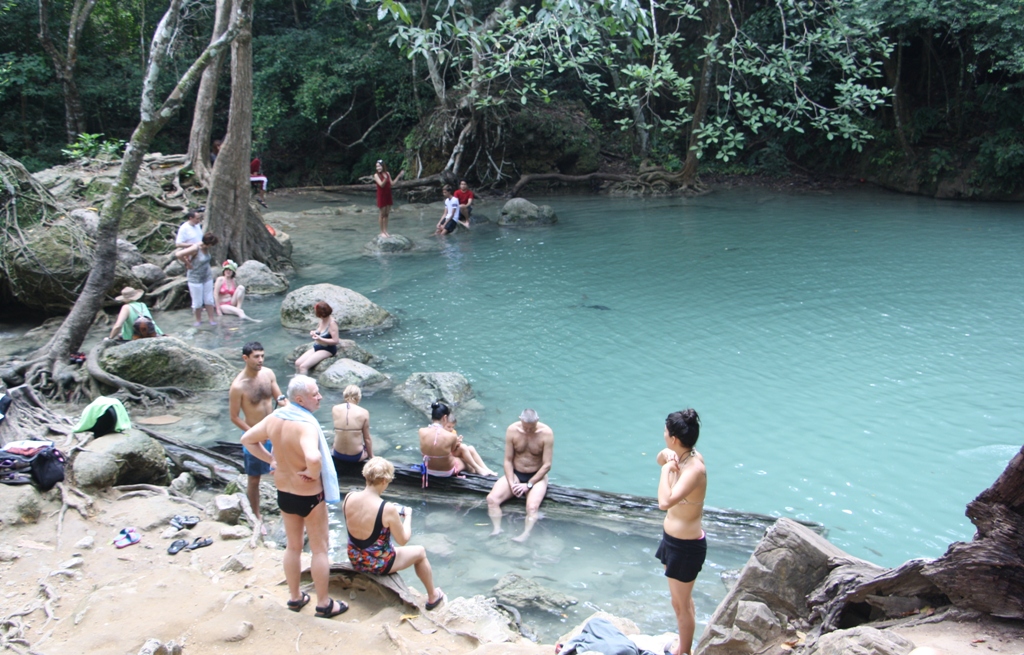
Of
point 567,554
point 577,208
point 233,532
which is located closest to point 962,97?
point 577,208

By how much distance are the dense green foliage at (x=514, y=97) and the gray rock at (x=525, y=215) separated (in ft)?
9.57

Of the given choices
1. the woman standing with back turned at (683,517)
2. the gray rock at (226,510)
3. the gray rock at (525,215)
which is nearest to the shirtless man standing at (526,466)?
the gray rock at (226,510)

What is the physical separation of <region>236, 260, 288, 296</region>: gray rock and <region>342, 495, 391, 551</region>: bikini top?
10.5 meters

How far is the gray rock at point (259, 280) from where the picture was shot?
1484 centimetres

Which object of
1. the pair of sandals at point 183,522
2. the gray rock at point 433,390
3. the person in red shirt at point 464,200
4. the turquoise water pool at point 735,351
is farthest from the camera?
the person in red shirt at point 464,200

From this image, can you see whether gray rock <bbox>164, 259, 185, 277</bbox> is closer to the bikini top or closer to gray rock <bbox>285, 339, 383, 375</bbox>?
gray rock <bbox>285, 339, 383, 375</bbox>

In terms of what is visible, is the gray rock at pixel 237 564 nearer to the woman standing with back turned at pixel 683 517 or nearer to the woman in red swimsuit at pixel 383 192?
the woman standing with back turned at pixel 683 517

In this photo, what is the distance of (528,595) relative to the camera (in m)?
5.92

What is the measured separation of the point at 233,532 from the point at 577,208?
18709mm

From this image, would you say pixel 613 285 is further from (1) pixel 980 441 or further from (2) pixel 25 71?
(2) pixel 25 71

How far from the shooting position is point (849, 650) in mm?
3348

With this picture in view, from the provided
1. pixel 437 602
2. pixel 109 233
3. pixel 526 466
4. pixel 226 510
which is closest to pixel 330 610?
pixel 437 602

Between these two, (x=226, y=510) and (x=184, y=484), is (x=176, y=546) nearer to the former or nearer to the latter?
(x=226, y=510)

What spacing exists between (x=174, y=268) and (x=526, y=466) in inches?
387
